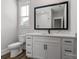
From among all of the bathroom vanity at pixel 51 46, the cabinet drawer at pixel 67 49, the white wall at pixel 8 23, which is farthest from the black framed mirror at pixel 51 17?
the white wall at pixel 8 23

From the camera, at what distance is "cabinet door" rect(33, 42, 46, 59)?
2045 millimetres

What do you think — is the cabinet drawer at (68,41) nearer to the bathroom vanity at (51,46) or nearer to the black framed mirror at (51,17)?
the bathroom vanity at (51,46)

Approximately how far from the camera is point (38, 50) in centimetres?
211

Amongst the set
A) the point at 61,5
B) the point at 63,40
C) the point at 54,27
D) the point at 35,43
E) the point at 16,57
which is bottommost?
the point at 16,57

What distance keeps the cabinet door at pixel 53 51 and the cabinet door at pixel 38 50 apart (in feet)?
0.62

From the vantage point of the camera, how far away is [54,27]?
2338mm

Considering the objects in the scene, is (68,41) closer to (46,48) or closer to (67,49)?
(67,49)

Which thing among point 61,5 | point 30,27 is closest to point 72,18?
point 61,5

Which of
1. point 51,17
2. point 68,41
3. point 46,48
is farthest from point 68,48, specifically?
point 51,17

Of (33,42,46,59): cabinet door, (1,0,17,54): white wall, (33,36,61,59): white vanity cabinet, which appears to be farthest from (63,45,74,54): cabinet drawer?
(1,0,17,54): white wall

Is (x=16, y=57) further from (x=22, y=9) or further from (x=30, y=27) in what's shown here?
(x=22, y=9)

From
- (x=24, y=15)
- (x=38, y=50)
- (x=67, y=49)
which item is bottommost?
(x=38, y=50)

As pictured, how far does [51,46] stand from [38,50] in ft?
1.48

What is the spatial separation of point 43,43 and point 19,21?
6.00 feet
